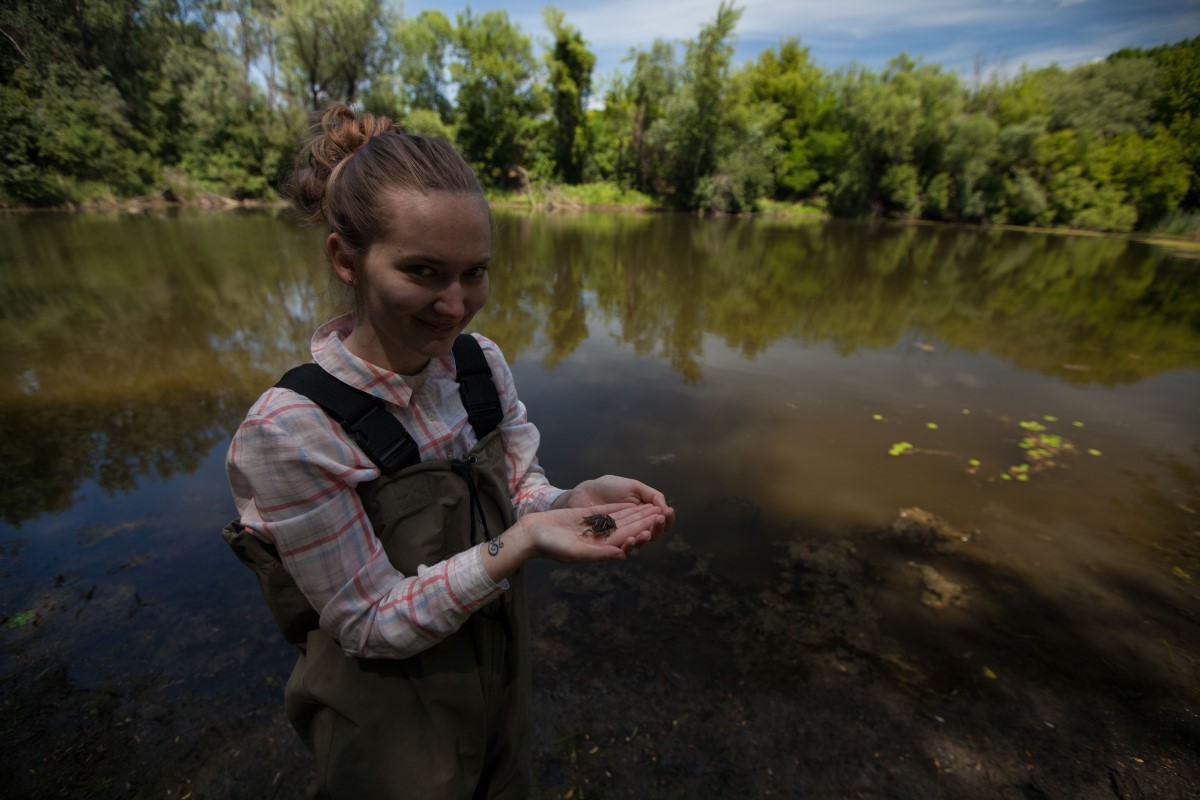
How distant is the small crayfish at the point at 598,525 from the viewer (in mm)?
1394

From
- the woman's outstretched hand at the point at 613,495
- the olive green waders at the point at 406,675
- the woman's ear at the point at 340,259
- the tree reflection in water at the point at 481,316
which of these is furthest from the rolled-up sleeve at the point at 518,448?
the tree reflection in water at the point at 481,316

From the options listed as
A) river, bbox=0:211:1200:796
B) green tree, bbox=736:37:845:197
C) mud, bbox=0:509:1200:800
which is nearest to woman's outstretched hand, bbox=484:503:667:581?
river, bbox=0:211:1200:796

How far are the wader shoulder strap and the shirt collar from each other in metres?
0.03

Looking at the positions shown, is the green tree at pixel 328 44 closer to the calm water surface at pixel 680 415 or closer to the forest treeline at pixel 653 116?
the forest treeline at pixel 653 116

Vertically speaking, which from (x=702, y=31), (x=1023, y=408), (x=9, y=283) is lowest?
(x=1023, y=408)

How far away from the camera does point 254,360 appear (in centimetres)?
718

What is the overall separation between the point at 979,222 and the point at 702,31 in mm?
27990

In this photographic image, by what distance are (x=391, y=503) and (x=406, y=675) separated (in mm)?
490

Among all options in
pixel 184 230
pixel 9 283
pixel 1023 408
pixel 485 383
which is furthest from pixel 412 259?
pixel 184 230

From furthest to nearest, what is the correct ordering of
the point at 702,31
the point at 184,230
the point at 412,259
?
the point at 702,31 < the point at 184,230 < the point at 412,259

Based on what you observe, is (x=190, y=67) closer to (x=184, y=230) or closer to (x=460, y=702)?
(x=184, y=230)

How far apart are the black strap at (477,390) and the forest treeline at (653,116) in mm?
35349

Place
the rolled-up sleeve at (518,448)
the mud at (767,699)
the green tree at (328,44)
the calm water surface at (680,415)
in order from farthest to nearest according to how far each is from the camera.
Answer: the green tree at (328,44), the calm water surface at (680,415), the mud at (767,699), the rolled-up sleeve at (518,448)

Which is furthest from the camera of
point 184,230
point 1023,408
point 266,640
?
point 184,230
